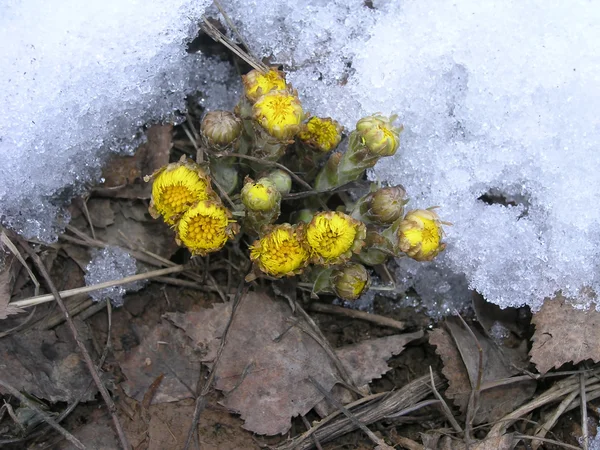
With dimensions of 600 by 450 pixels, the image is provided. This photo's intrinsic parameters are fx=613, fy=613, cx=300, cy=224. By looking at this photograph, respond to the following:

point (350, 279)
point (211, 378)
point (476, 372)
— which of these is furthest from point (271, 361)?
point (476, 372)

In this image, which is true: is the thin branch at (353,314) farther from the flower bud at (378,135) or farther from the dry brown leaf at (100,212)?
the dry brown leaf at (100,212)

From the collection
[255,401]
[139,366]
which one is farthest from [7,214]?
[255,401]

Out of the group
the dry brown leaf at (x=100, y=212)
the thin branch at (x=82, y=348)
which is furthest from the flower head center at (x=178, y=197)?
the thin branch at (x=82, y=348)

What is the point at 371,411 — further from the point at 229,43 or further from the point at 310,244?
the point at 229,43

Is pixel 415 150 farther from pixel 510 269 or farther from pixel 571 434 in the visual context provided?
pixel 571 434

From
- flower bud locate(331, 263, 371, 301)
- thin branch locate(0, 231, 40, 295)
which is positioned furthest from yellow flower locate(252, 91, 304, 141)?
thin branch locate(0, 231, 40, 295)

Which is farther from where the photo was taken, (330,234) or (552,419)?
(552,419)
